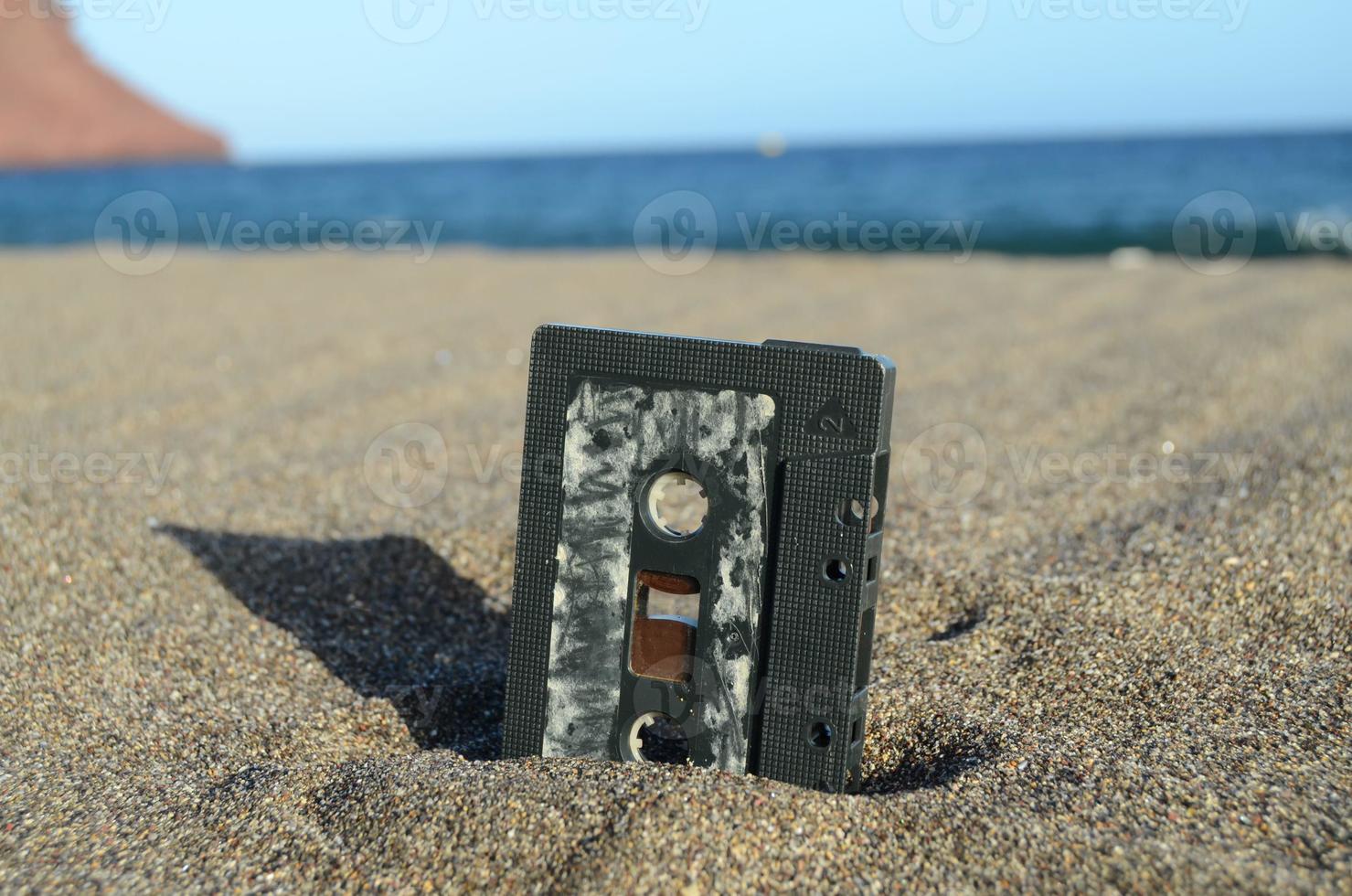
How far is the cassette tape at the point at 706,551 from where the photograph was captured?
235cm

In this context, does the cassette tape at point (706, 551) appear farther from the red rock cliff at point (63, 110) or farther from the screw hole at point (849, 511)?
the red rock cliff at point (63, 110)

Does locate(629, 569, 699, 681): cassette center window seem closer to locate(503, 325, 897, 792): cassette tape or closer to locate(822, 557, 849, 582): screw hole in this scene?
locate(503, 325, 897, 792): cassette tape

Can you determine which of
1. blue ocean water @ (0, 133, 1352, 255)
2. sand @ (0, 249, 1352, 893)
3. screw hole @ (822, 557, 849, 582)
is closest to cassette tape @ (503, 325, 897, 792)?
screw hole @ (822, 557, 849, 582)

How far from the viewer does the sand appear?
6.99ft

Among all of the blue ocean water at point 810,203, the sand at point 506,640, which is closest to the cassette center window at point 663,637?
the sand at point 506,640

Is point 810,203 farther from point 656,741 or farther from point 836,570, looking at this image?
point 836,570

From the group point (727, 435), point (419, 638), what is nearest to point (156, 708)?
point (419, 638)

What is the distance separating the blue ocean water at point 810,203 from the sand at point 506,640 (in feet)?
38.6

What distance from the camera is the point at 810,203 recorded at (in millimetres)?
28109

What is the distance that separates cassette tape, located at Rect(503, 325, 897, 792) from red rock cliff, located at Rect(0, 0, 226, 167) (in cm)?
8137

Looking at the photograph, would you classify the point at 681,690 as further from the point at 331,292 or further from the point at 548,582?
the point at 331,292

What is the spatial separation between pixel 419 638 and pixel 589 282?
333 inches

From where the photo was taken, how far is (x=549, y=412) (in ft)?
8.27

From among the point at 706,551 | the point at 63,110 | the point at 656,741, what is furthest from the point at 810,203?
the point at 63,110
